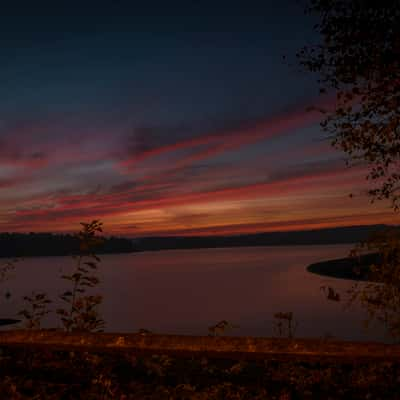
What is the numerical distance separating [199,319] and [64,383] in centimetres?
6620

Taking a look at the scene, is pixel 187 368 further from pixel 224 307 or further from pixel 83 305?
pixel 224 307

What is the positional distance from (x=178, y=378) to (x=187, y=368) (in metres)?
0.33

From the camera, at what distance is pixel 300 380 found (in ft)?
18.9

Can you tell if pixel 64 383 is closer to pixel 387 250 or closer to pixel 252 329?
pixel 387 250

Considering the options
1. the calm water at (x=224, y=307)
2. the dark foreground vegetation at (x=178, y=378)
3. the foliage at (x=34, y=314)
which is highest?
the foliage at (x=34, y=314)

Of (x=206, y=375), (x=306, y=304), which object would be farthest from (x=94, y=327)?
(x=306, y=304)

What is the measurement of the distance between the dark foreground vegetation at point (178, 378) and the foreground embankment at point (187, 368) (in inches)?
0.5

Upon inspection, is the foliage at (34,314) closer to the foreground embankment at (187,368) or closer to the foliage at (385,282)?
the foreground embankment at (187,368)

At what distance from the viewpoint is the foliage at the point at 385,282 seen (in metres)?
8.70

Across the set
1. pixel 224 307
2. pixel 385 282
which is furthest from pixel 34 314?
pixel 224 307

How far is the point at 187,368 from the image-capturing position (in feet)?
20.0

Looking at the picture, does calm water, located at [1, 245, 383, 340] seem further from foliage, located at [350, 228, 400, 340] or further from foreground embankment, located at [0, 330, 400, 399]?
foreground embankment, located at [0, 330, 400, 399]

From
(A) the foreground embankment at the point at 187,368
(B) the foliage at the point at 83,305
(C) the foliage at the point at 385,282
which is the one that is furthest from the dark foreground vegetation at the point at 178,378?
(C) the foliage at the point at 385,282

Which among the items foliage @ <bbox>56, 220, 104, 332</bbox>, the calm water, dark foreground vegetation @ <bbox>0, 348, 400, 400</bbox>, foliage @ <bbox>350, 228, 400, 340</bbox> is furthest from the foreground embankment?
the calm water
